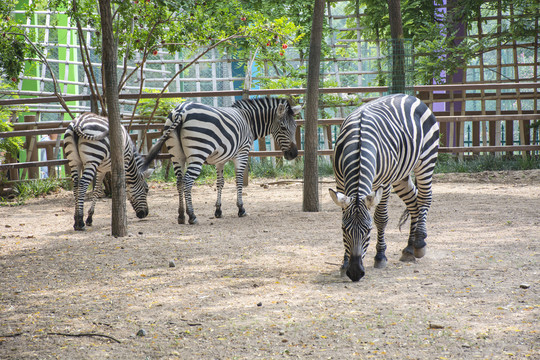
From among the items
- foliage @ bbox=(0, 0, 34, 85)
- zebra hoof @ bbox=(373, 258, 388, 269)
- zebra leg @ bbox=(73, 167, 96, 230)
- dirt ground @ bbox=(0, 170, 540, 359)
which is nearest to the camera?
dirt ground @ bbox=(0, 170, 540, 359)

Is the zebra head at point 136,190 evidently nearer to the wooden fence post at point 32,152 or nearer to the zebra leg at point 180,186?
the zebra leg at point 180,186

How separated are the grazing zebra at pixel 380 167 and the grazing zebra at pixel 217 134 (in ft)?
10.2

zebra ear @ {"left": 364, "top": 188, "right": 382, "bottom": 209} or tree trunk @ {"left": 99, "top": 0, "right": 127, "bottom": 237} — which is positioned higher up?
tree trunk @ {"left": 99, "top": 0, "right": 127, "bottom": 237}

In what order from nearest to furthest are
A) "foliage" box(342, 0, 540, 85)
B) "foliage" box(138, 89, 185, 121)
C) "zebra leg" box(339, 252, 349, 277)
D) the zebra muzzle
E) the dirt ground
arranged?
the dirt ground, "zebra leg" box(339, 252, 349, 277), the zebra muzzle, "foliage" box(138, 89, 185, 121), "foliage" box(342, 0, 540, 85)

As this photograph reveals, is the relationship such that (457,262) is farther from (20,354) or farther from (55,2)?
(55,2)

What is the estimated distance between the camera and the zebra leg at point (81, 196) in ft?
23.8

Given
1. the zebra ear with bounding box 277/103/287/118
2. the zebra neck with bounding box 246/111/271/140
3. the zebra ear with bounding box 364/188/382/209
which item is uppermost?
the zebra ear with bounding box 277/103/287/118

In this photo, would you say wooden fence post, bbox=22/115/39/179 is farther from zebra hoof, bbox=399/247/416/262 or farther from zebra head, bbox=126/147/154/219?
zebra hoof, bbox=399/247/416/262

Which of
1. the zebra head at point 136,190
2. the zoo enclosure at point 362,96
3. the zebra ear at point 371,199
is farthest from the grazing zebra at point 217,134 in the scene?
the zebra ear at point 371,199

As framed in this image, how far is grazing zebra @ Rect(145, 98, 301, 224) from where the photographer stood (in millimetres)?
7695

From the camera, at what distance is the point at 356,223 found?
4145 mm

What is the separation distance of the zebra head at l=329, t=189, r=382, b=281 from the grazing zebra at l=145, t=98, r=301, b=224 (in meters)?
3.83

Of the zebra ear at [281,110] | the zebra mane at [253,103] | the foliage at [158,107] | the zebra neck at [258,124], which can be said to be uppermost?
the foliage at [158,107]

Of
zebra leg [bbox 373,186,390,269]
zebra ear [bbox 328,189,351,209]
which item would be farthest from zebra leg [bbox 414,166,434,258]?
zebra ear [bbox 328,189,351,209]
